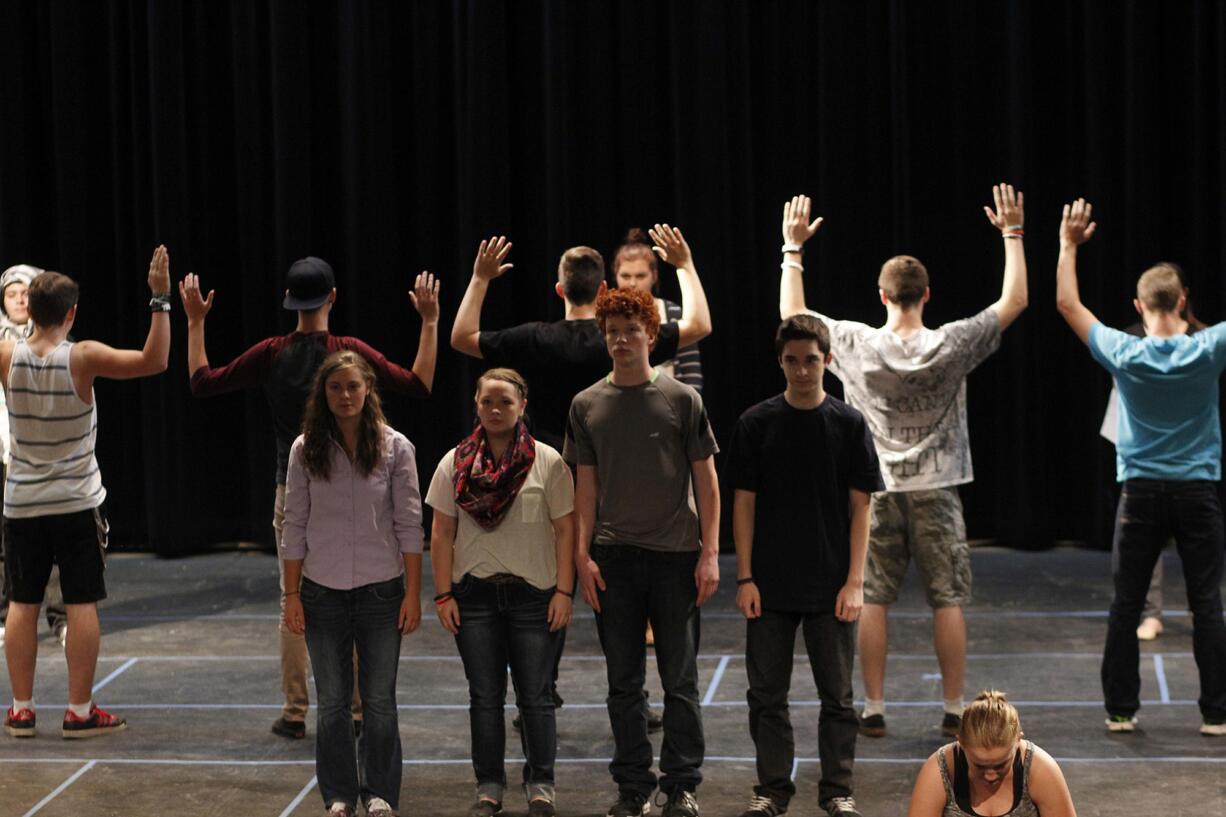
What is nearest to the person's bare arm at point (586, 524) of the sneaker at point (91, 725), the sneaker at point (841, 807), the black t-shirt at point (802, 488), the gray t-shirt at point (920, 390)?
the black t-shirt at point (802, 488)

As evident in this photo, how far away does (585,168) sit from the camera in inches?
352

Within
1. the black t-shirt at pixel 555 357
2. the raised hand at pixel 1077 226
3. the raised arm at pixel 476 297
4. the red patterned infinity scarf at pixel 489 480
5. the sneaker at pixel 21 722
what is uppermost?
the raised hand at pixel 1077 226

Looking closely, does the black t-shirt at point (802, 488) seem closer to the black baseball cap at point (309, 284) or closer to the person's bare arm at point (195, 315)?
the black baseball cap at point (309, 284)

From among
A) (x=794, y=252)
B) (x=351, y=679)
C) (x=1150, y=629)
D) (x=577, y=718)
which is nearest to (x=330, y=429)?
(x=351, y=679)

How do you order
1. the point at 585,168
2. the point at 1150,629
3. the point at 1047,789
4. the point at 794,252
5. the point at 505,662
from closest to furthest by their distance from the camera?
the point at 1047,789 → the point at 505,662 → the point at 794,252 → the point at 1150,629 → the point at 585,168

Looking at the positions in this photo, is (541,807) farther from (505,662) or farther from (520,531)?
(520,531)

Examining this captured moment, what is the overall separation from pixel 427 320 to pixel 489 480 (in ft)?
2.32

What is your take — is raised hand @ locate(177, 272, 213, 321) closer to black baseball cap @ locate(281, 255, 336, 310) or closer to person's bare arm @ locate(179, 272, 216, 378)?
person's bare arm @ locate(179, 272, 216, 378)

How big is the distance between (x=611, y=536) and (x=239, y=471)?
5.11 metres

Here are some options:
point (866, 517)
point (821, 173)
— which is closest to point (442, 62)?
point (821, 173)

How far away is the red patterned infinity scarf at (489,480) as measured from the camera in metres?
4.73

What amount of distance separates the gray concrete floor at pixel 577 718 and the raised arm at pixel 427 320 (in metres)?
1.21

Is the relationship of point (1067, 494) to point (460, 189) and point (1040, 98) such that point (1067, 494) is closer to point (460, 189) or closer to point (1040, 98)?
point (1040, 98)

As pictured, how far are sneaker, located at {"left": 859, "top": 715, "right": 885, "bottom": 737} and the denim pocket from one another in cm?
168
